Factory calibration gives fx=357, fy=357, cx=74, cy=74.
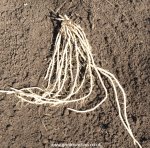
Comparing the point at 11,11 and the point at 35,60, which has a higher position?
the point at 11,11

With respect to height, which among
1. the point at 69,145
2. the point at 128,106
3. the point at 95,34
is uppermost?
the point at 95,34

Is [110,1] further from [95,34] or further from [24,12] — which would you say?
[24,12]

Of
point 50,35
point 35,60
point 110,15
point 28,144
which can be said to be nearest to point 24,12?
point 50,35

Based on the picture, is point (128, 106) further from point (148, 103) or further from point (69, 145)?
point (69, 145)

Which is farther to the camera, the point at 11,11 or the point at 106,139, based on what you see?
the point at 11,11

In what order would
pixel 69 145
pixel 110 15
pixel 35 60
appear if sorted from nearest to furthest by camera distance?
pixel 69 145 → pixel 35 60 → pixel 110 15

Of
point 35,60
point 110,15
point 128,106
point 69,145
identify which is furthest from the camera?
point 110,15

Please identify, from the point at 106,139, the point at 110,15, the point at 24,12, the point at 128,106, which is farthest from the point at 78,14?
the point at 106,139
